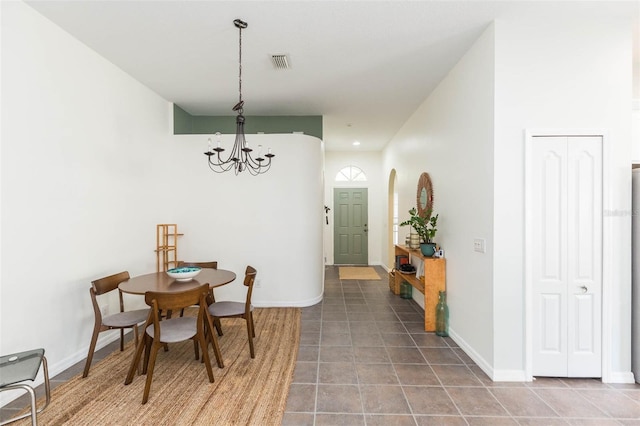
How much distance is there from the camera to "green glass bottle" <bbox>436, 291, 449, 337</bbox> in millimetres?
3467

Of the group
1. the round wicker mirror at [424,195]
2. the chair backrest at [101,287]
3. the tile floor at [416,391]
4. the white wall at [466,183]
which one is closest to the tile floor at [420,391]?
the tile floor at [416,391]

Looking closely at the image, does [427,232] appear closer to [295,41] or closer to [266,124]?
[295,41]

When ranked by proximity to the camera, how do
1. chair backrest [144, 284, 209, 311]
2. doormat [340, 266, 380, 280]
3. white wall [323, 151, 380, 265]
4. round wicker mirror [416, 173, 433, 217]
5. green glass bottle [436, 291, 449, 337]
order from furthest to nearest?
white wall [323, 151, 380, 265] → doormat [340, 266, 380, 280] → round wicker mirror [416, 173, 433, 217] → green glass bottle [436, 291, 449, 337] → chair backrest [144, 284, 209, 311]

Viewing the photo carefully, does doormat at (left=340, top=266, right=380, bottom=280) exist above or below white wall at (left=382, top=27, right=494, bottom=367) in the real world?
below

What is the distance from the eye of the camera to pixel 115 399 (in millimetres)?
2273

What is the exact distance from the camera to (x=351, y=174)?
7.89 metres

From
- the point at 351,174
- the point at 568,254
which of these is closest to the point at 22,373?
the point at 568,254

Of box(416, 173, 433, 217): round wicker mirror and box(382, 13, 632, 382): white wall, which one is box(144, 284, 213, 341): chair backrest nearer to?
box(382, 13, 632, 382): white wall

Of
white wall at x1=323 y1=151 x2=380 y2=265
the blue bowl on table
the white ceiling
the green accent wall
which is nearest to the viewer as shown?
the white ceiling

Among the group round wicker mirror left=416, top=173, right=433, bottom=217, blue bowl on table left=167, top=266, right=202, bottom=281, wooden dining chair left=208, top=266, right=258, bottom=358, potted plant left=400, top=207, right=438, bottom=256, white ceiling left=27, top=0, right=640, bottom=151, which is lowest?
wooden dining chair left=208, top=266, right=258, bottom=358

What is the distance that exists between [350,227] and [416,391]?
5.57 m

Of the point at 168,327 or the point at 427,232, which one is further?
the point at 427,232

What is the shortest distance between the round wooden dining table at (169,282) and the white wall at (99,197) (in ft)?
1.90

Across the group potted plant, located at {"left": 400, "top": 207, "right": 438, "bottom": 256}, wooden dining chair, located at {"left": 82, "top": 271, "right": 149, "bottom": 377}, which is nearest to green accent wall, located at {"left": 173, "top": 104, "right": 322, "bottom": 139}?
potted plant, located at {"left": 400, "top": 207, "right": 438, "bottom": 256}
